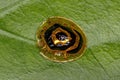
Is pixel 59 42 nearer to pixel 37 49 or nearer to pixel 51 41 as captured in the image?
pixel 51 41

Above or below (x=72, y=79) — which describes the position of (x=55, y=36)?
above

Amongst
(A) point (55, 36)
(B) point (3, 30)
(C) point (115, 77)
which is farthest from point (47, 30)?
(C) point (115, 77)

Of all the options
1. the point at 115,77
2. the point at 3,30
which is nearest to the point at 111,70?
the point at 115,77

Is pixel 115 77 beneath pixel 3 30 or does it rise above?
beneath

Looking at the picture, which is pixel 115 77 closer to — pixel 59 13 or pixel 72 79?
pixel 72 79

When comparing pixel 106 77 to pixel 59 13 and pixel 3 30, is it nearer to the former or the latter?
pixel 59 13

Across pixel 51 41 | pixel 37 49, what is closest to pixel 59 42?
pixel 51 41
